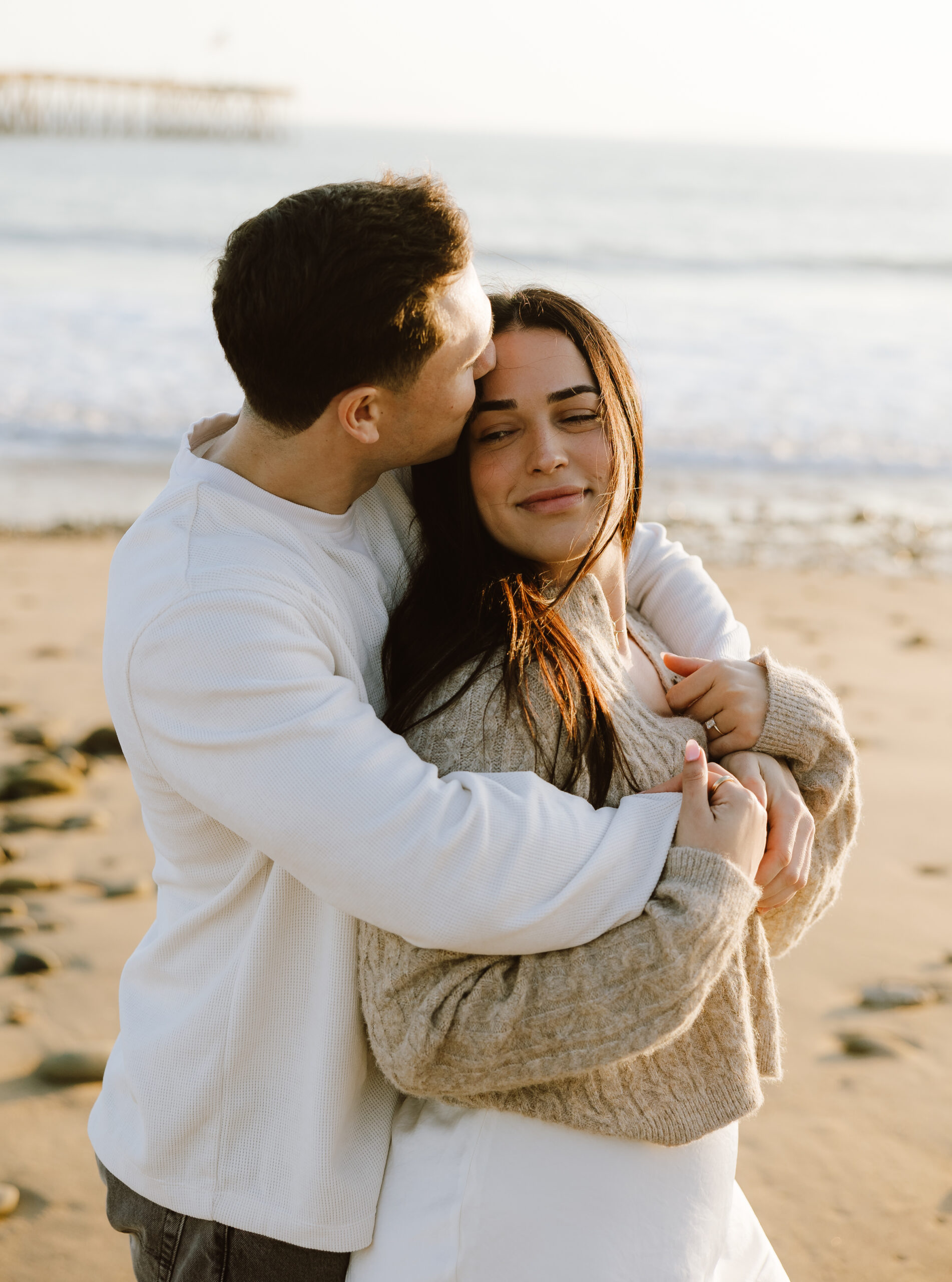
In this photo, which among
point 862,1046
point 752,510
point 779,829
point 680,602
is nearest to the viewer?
point 779,829

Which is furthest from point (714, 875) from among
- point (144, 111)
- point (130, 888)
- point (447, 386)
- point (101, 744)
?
point (144, 111)

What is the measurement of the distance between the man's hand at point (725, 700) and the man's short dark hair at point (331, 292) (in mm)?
769

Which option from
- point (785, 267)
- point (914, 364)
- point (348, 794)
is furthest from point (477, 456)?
point (785, 267)

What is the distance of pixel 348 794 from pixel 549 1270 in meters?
0.80

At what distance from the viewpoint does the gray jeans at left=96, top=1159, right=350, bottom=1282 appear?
6.27ft

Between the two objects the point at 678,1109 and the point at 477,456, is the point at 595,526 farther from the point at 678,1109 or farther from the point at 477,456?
the point at 678,1109

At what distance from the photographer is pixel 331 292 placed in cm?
195

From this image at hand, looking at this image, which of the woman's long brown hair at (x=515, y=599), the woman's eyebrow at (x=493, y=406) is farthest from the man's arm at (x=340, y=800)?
the woman's eyebrow at (x=493, y=406)

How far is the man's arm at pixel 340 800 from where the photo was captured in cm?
168

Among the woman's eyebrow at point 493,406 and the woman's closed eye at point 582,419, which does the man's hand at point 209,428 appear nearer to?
the woman's eyebrow at point 493,406

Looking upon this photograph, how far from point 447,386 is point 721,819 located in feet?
2.88

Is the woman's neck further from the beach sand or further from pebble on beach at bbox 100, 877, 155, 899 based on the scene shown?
pebble on beach at bbox 100, 877, 155, 899

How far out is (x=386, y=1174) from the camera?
77.1 inches

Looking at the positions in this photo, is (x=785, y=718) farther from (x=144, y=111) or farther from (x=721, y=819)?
(x=144, y=111)
